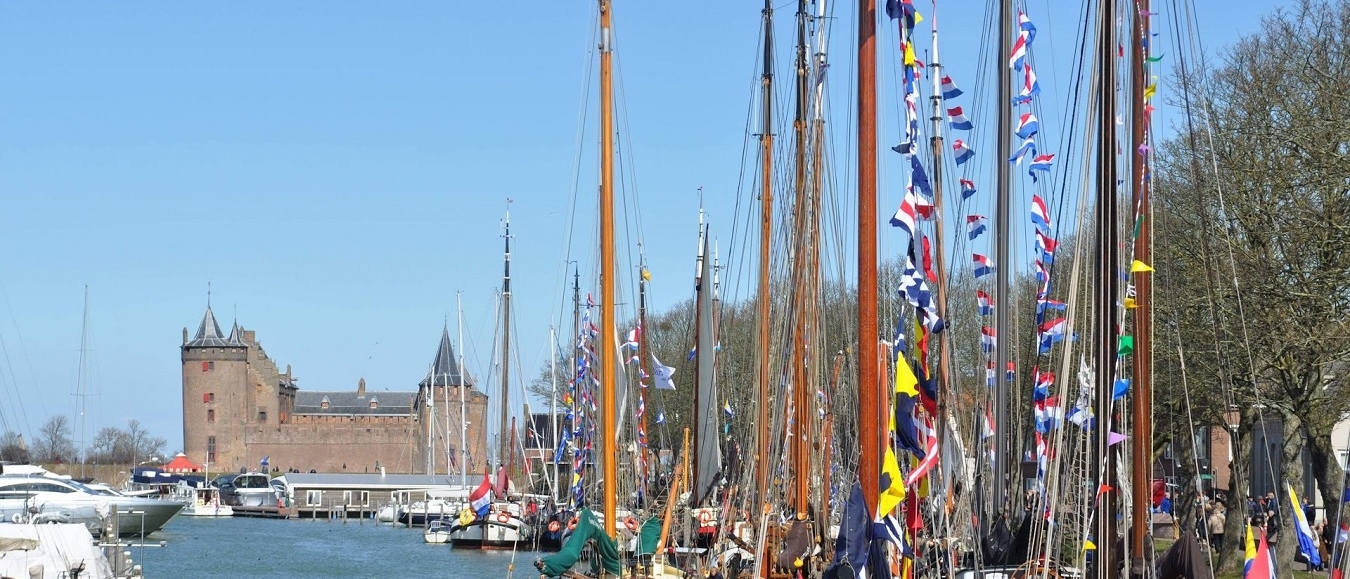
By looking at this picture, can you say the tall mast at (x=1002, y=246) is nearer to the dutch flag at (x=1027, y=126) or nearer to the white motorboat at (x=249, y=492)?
the dutch flag at (x=1027, y=126)

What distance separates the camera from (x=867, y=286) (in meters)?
12.9

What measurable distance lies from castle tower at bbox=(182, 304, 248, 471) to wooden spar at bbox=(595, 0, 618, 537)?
127 meters

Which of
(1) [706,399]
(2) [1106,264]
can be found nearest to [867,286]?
(2) [1106,264]

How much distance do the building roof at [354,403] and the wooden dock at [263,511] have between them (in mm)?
46752

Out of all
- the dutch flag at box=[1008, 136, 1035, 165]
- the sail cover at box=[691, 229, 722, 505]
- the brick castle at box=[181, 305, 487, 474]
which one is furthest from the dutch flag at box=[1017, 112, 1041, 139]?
the brick castle at box=[181, 305, 487, 474]

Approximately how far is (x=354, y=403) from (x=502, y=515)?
320 feet

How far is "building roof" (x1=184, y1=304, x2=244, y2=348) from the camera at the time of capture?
140625 mm

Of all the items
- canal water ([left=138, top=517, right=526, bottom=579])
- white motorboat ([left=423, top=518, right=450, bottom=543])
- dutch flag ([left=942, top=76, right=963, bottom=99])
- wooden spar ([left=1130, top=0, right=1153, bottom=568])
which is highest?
dutch flag ([left=942, top=76, right=963, bottom=99])

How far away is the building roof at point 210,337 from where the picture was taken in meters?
141

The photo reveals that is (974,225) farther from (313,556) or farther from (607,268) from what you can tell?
(313,556)

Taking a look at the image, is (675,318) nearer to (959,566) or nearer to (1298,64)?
(1298,64)

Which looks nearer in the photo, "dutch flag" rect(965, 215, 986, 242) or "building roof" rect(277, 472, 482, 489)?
"dutch flag" rect(965, 215, 986, 242)

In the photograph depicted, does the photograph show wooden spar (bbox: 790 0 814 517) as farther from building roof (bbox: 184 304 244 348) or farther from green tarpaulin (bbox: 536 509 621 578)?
building roof (bbox: 184 304 244 348)

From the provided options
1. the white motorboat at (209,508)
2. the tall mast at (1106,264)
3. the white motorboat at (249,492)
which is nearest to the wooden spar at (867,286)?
the tall mast at (1106,264)
